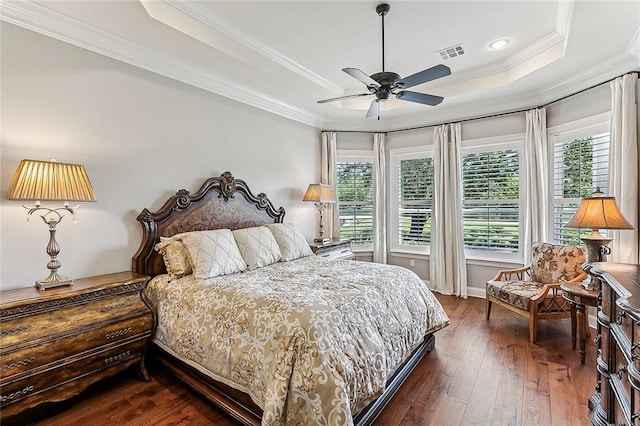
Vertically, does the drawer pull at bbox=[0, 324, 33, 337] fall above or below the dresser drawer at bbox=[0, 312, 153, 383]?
above

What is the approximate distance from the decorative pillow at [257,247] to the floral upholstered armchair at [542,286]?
8.38 feet

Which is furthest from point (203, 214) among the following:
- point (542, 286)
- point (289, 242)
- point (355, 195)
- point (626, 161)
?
point (626, 161)

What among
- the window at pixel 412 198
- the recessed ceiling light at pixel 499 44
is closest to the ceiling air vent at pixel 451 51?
the recessed ceiling light at pixel 499 44

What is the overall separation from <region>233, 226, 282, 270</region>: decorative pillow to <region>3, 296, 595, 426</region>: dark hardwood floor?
121 cm

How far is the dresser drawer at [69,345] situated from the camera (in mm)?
1792

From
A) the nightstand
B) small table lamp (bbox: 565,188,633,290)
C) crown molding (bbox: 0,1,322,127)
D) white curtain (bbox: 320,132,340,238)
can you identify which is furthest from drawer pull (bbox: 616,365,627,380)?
crown molding (bbox: 0,1,322,127)

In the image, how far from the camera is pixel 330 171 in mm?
5184

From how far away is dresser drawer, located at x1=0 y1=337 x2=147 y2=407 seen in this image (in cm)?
181

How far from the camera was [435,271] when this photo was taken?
15.9 ft

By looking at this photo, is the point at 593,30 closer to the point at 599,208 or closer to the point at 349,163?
the point at 599,208

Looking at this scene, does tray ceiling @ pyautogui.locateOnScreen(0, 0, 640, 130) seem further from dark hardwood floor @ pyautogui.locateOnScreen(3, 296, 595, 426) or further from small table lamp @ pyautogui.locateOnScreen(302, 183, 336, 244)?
dark hardwood floor @ pyautogui.locateOnScreen(3, 296, 595, 426)

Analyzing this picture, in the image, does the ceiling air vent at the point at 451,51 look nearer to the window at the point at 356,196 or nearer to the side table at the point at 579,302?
the window at the point at 356,196

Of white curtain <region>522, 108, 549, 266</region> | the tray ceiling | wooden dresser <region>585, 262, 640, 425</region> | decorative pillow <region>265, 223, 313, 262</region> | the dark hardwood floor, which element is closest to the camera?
wooden dresser <region>585, 262, 640, 425</region>

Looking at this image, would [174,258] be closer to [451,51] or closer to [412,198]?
[451,51]
